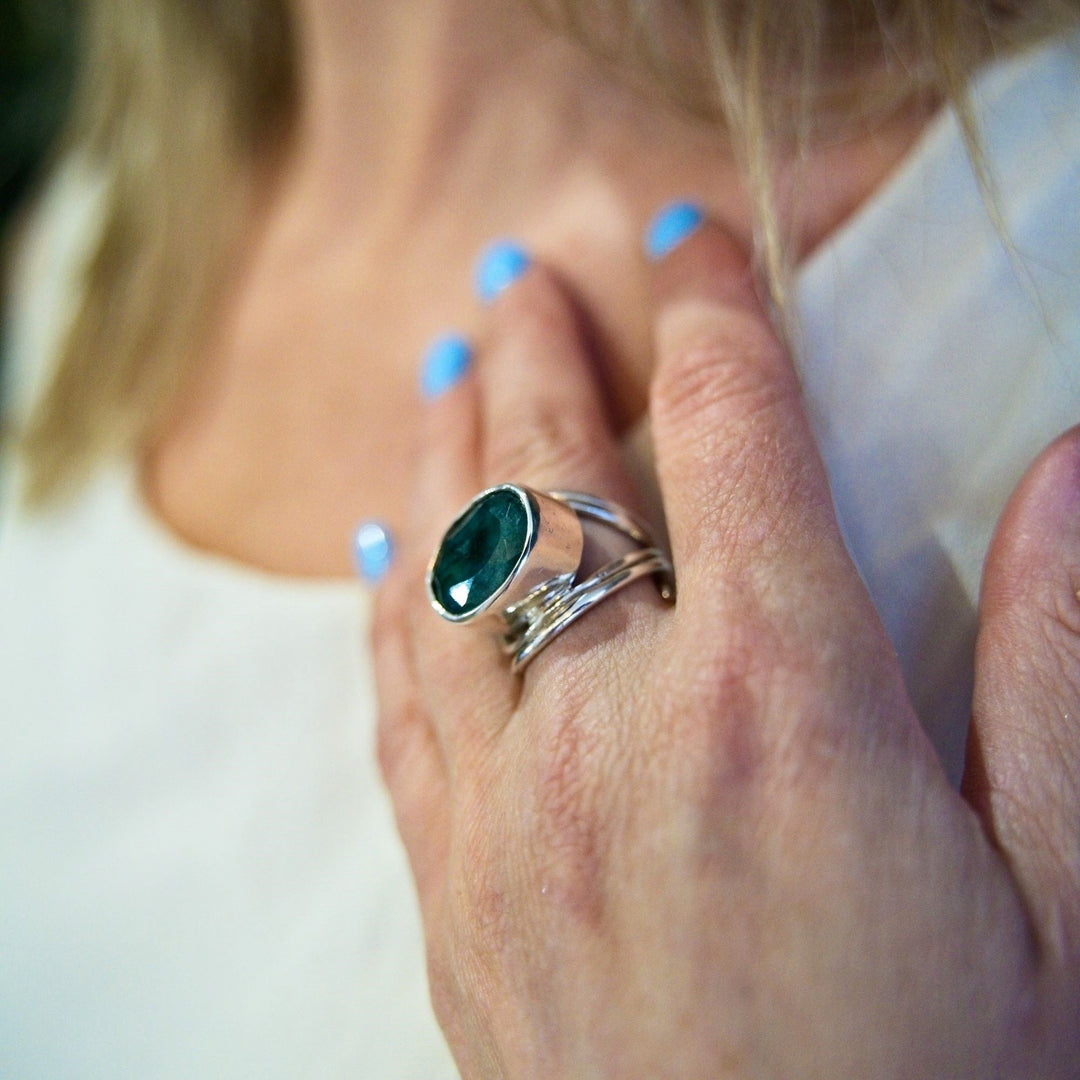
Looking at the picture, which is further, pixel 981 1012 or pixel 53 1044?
pixel 53 1044

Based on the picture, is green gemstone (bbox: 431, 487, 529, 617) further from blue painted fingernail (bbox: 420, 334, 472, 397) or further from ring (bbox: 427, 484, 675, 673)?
blue painted fingernail (bbox: 420, 334, 472, 397)

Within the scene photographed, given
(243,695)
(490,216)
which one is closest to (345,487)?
(243,695)

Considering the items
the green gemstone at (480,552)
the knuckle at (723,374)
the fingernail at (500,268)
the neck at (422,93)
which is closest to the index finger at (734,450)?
the knuckle at (723,374)

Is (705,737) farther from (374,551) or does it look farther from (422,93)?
(422,93)

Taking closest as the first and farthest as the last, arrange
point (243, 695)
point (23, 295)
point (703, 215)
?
point (703, 215)
point (243, 695)
point (23, 295)

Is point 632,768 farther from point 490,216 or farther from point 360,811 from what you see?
point 490,216

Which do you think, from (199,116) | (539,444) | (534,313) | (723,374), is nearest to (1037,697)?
(723,374)
